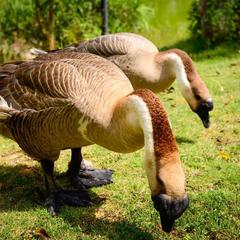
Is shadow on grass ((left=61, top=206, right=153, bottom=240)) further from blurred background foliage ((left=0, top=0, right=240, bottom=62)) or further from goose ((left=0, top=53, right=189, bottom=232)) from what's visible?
blurred background foliage ((left=0, top=0, right=240, bottom=62))

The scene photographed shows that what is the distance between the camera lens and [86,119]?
13.6ft

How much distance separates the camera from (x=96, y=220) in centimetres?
436

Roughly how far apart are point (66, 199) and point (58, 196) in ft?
0.30

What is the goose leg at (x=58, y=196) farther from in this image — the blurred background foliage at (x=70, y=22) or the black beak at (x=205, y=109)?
the blurred background foliage at (x=70, y=22)

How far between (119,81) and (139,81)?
5.00 ft

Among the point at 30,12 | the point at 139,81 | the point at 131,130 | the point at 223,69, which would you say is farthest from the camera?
the point at 30,12

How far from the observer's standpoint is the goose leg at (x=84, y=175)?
5.14 meters

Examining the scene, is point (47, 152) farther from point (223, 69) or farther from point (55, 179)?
point (223, 69)

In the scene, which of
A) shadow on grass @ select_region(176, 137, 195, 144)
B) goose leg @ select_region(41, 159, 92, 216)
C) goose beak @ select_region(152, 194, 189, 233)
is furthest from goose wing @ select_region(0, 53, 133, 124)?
shadow on grass @ select_region(176, 137, 195, 144)

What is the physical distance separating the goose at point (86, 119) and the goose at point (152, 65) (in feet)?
3.01

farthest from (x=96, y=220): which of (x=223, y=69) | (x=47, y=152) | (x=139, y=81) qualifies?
(x=223, y=69)

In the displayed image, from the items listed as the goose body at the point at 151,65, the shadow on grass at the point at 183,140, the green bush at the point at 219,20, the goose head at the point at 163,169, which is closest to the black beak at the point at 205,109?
the goose body at the point at 151,65

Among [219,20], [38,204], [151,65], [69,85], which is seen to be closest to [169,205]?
[69,85]

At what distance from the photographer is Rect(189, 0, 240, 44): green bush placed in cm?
1146
